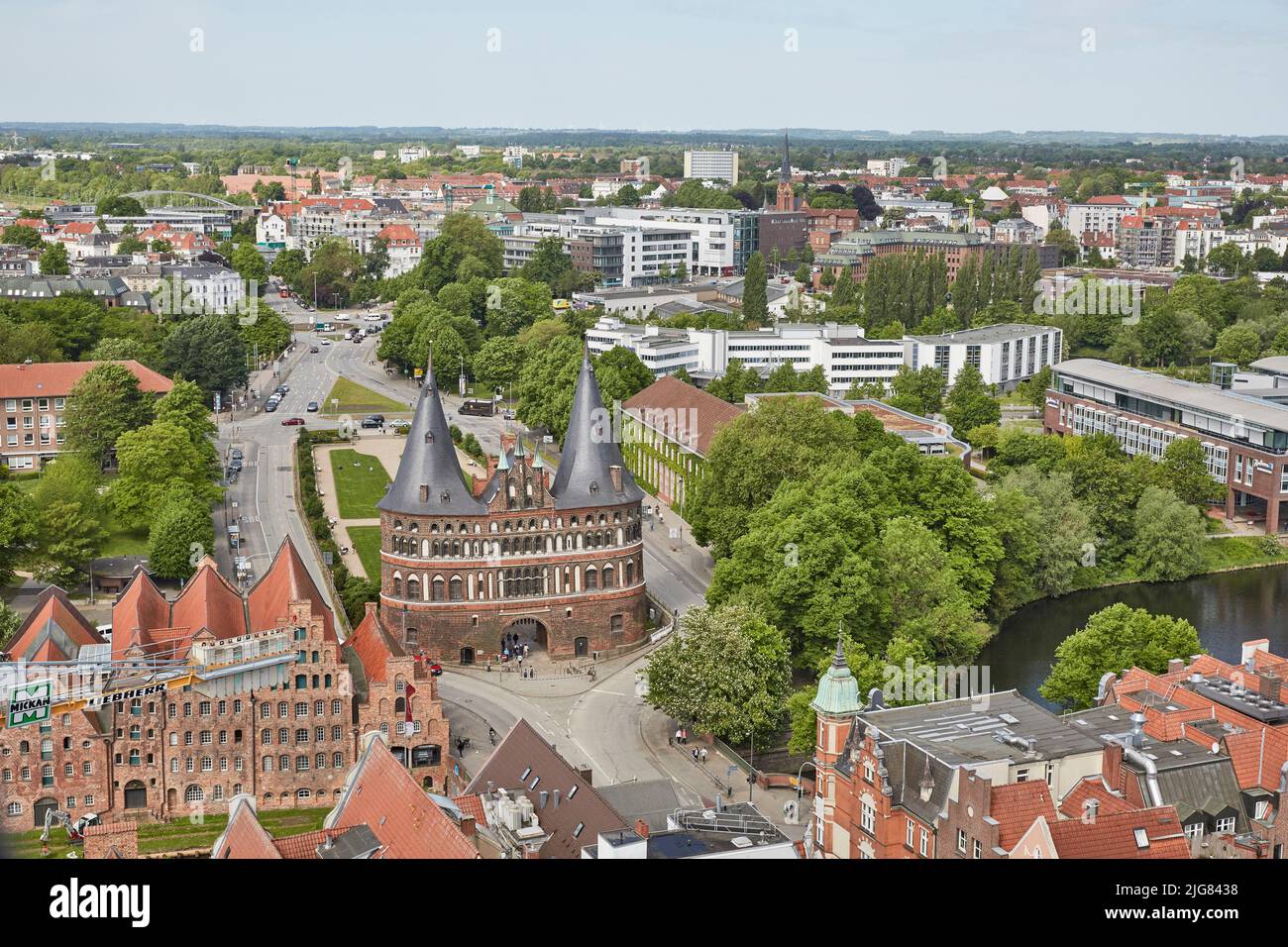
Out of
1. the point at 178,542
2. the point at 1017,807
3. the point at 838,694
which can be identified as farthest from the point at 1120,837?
the point at 178,542

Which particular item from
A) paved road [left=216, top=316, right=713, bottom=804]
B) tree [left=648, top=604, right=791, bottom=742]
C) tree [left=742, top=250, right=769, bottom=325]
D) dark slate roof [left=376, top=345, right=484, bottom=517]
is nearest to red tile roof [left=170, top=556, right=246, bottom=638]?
paved road [left=216, top=316, right=713, bottom=804]

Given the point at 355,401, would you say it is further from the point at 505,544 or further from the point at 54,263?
the point at 505,544

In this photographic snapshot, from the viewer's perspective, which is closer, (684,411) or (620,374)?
(684,411)

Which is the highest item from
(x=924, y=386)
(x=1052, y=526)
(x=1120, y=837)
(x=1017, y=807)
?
(x=1120, y=837)

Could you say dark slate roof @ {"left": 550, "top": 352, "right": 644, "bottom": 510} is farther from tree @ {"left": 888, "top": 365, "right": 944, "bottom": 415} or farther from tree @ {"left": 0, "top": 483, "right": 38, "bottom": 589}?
tree @ {"left": 888, "top": 365, "right": 944, "bottom": 415}

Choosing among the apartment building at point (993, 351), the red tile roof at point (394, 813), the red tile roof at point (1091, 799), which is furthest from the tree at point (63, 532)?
the apartment building at point (993, 351)
